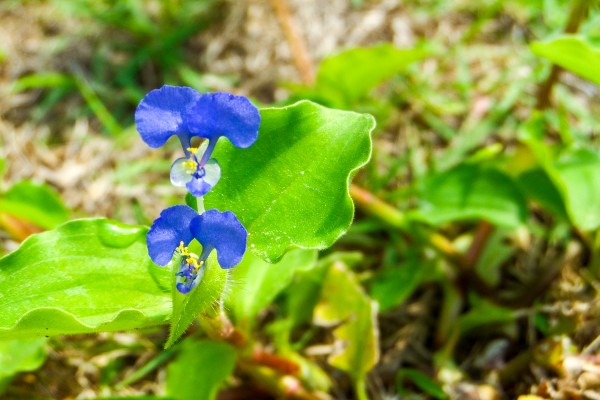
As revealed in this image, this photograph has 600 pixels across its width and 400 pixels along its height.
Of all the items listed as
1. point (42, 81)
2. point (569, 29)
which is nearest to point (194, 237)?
point (569, 29)

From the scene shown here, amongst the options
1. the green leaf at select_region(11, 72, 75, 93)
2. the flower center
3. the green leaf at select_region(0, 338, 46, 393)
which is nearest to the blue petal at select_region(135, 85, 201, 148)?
the flower center

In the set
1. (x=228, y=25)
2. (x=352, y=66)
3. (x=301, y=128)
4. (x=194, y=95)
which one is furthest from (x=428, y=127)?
(x=194, y=95)

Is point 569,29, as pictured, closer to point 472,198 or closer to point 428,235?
point 472,198

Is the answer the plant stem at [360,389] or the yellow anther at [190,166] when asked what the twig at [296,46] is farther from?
the yellow anther at [190,166]

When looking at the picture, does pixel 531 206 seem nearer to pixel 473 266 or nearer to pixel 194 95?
pixel 473 266

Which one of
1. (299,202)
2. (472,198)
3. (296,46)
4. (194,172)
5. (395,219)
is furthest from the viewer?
(296,46)
